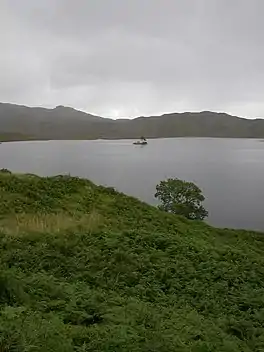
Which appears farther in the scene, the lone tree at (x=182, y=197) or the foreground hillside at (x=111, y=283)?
the lone tree at (x=182, y=197)

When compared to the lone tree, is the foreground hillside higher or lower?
higher

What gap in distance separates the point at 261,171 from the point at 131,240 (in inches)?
3984

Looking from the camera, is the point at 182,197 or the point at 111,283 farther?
the point at 182,197

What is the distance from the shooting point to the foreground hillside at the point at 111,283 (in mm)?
6832

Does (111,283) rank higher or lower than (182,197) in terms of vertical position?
higher

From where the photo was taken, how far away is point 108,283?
433 inches

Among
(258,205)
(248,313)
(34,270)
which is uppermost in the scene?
(34,270)

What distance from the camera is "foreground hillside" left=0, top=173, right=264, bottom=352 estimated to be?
6.83 m

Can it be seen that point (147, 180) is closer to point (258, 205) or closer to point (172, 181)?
point (258, 205)

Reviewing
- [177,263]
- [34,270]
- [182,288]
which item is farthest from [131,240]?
[34,270]

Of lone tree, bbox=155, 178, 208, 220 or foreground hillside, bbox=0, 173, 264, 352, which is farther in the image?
lone tree, bbox=155, 178, 208, 220

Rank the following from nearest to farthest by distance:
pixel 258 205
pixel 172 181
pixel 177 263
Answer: pixel 177 263, pixel 172 181, pixel 258 205

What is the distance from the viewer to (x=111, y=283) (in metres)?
11.0

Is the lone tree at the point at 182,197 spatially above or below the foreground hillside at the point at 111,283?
below
